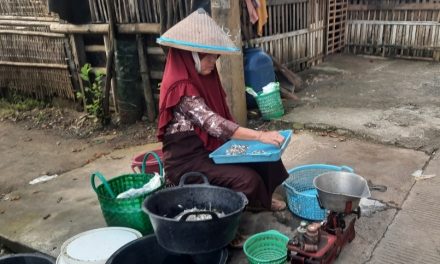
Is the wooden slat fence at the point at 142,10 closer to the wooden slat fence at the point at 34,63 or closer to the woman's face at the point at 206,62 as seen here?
the wooden slat fence at the point at 34,63

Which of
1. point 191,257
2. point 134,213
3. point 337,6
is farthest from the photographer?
point 337,6

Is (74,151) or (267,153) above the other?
(267,153)

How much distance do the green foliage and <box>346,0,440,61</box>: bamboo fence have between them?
19.9ft

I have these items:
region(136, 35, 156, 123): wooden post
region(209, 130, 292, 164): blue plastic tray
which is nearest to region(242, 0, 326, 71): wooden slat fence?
region(136, 35, 156, 123): wooden post

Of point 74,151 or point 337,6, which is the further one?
point 337,6

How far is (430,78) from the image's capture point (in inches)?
289

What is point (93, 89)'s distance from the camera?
6.64 metres

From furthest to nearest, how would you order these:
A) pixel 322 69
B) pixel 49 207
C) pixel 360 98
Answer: pixel 322 69
pixel 360 98
pixel 49 207

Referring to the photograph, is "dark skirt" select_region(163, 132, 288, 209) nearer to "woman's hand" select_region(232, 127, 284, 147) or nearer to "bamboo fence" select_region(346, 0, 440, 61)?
"woman's hand" select_region(232, 127, 284, 147)

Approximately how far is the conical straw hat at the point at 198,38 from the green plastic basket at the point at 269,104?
2704 mm

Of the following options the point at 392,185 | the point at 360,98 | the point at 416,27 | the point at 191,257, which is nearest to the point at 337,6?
the point at 416,27

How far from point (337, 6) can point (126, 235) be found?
25.8ft

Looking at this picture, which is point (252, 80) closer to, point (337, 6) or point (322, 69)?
point (322, 69)

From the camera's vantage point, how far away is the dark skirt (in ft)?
Result: 9.78
